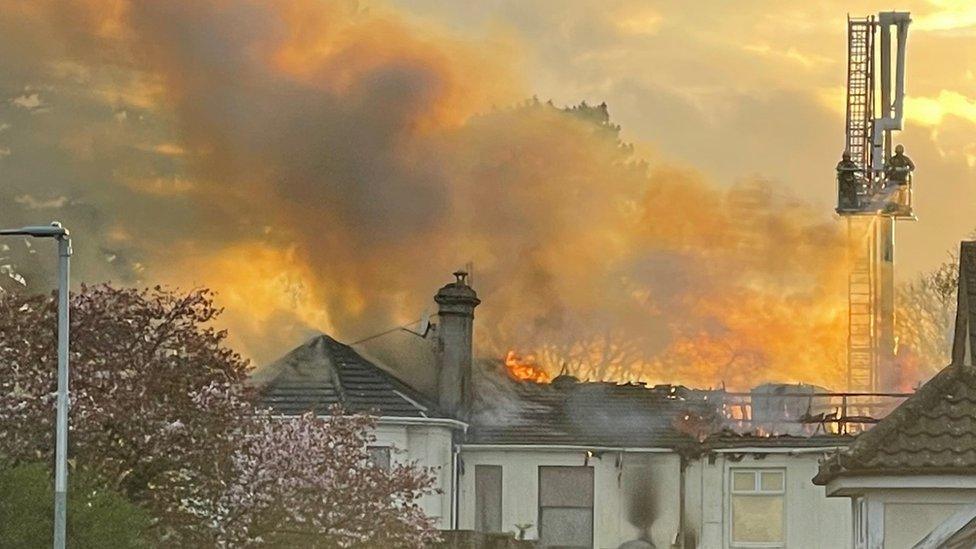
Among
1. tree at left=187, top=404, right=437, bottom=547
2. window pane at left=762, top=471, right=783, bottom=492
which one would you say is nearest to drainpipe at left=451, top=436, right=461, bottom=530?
window pane at left=762, top=471, right=783, bottom=492

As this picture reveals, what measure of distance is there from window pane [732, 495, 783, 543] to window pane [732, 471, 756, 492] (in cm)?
23

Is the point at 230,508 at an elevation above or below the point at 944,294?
below

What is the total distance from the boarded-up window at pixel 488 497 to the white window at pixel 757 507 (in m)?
5.73

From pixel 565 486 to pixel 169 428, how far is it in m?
20.6

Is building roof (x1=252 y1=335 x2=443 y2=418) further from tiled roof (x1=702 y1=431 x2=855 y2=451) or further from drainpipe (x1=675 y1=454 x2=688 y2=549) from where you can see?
tiled roof (x1=702 y1=431 x2=855 y2=451)

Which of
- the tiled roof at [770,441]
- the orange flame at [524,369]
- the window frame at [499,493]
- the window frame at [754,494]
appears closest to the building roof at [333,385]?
the window frame at [499,493]

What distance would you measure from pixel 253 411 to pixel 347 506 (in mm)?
2628

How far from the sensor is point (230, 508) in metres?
51.3

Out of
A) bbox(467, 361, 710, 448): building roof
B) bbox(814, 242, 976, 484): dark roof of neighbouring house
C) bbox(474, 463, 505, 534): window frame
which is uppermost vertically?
bbox(467, 361, 710, 448): building roof

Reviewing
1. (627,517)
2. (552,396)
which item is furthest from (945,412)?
(552,396)

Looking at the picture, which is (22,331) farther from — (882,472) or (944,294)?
(944,294)

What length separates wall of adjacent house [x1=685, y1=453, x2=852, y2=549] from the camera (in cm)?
6750

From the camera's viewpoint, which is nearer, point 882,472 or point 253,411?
point 882,472

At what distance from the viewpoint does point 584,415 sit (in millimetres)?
71125
